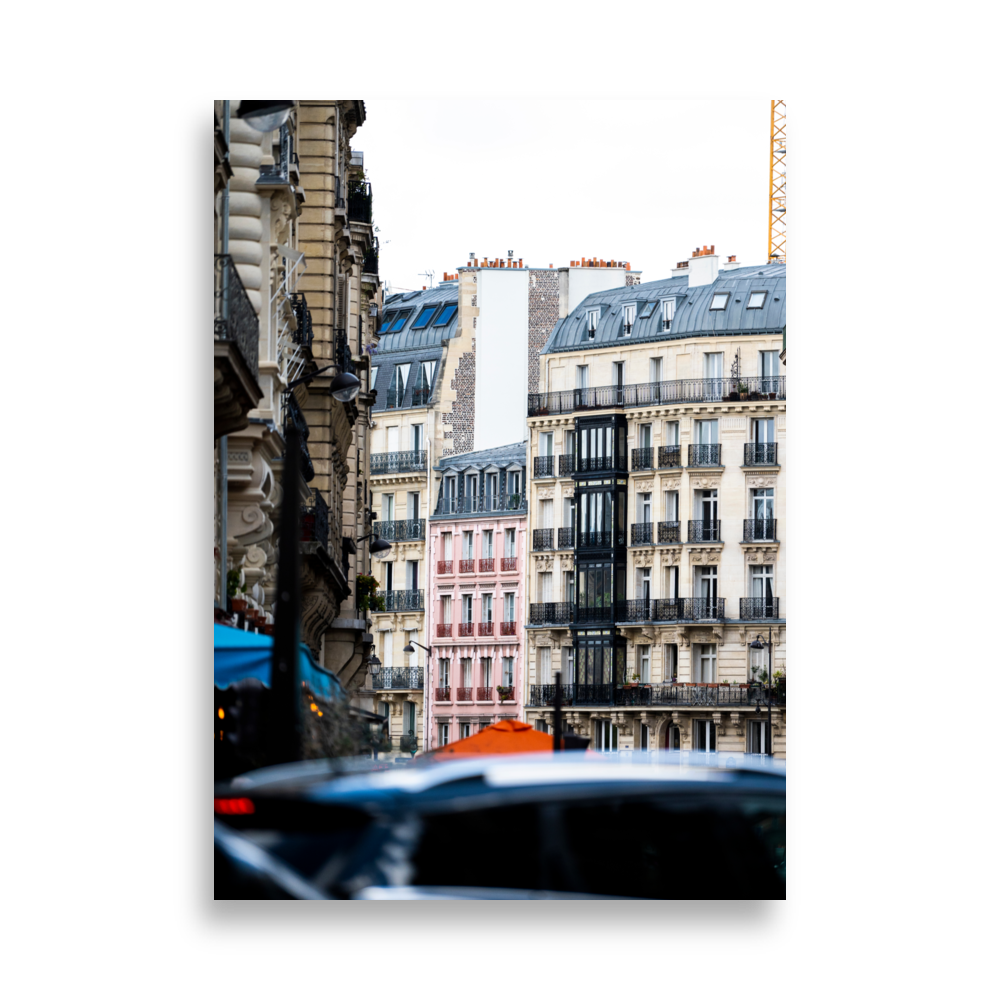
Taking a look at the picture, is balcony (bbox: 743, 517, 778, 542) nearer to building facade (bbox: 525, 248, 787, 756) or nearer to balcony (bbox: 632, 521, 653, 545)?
building facade (bbox: 525, 248, 787, 756)

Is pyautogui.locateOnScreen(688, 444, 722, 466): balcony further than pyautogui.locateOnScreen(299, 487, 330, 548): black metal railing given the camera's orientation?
Yes

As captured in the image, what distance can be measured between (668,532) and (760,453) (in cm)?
401

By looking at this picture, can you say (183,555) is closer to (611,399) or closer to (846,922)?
(846,922)

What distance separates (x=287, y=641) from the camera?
6.53m

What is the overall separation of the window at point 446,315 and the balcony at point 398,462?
5.03m

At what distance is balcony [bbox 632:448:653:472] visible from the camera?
63312 mm

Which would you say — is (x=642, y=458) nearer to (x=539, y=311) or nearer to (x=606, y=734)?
(x=539, y=311)

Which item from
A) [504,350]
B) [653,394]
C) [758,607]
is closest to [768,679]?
[758,607]

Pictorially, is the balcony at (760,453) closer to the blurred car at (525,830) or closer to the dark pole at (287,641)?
the dark pole at (287,641)

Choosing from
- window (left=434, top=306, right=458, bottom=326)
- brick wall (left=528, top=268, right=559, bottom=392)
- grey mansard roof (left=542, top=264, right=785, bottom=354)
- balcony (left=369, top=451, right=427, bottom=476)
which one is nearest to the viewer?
grey mansard roof (left=542, top=264, right=785, bottom=354)

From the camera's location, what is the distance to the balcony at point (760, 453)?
6116 cm

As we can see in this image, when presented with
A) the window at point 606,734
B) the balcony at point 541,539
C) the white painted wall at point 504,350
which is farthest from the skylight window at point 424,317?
the window at point 606,734

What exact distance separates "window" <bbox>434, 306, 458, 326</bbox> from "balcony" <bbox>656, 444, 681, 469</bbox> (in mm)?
9969

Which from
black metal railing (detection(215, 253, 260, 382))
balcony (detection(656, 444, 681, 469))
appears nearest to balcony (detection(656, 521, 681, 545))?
balcony (detection(656, 444, 681, 469))
